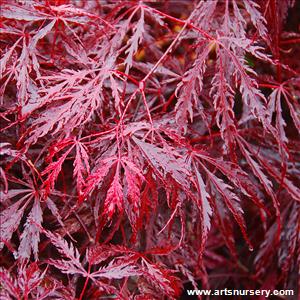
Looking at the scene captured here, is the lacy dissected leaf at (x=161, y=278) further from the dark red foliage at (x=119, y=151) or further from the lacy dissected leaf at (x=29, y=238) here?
the lacy dissected leaf at (x=29, y=238)

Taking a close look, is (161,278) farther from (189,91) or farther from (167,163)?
(189,91)

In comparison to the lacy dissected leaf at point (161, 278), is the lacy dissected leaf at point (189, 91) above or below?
above

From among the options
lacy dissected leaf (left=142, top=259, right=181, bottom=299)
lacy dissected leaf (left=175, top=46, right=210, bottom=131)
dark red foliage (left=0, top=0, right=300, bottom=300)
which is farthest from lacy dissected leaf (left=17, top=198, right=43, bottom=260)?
lacy dissected leaf (left=175, top=46, right=210, bottom=131)

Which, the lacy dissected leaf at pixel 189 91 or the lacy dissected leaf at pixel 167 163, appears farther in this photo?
the lacy dissected leaf at pixel 189 91

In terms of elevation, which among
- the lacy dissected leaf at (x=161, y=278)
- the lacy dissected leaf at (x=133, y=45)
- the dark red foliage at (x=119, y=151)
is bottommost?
the lacy dissected leaf at (x=161, y=278)

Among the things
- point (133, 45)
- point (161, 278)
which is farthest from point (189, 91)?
point (161, 278)

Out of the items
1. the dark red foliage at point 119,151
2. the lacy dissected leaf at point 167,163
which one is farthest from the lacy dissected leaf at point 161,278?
the lacy dissected leaf at point 167,163

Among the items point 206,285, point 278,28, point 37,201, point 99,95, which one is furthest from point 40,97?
point 206,285

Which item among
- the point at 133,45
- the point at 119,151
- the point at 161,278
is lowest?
the point at 161,278

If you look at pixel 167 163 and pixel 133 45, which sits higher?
pixel 133 45
